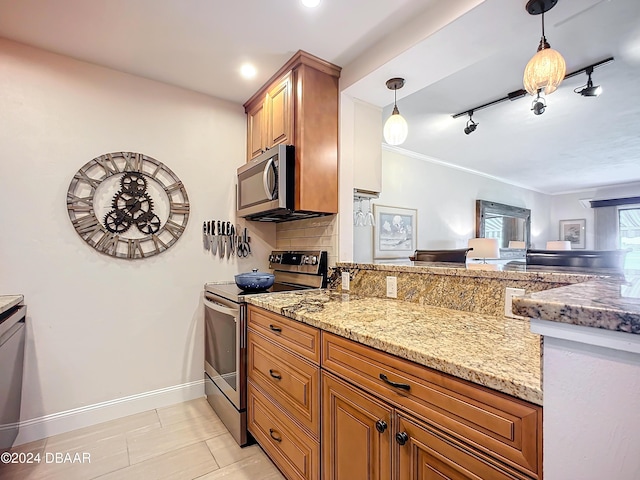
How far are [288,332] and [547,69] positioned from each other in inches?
69.0

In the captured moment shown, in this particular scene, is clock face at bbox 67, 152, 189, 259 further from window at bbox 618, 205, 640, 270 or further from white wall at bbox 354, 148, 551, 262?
window at bbox 618, 205, 640, 270

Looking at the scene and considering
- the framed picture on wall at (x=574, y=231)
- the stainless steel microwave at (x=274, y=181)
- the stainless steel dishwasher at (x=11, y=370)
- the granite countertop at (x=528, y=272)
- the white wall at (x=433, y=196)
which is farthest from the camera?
the framed picture on wall at (x=574, y=231)

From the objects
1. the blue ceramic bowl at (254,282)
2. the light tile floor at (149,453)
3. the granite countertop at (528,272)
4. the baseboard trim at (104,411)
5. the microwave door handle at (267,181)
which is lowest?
the light tile floor at (149,453)

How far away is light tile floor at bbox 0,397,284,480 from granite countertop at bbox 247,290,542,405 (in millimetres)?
880

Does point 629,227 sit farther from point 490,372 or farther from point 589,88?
point 490,372

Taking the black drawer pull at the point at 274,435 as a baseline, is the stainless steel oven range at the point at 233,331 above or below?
above

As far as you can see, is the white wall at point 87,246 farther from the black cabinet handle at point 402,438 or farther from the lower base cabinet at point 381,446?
the black cabinet handle at point 402,438

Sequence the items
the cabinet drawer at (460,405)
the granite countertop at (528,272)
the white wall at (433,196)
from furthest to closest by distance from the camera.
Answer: the white wall at (433,196) → the granite countertop at (528,272) → the cabinet drawer at (460,405)

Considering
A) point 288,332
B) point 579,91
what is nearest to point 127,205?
point 288,332

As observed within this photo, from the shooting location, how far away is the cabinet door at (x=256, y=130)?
2.44 metres

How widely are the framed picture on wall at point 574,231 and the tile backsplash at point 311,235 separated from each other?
7.75m

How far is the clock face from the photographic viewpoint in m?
2.07

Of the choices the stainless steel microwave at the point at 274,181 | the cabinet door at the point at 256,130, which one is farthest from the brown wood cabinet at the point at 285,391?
the cabinet door at the point at 256,130

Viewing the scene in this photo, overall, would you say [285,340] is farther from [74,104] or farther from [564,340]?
[74,104]
